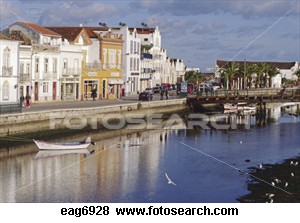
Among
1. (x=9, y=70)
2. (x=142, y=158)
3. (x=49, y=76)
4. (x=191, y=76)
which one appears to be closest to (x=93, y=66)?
(x=49, y=76)

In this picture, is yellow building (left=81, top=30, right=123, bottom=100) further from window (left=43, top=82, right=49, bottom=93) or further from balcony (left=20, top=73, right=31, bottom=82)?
balcony (left=20, top=73, right=31, bottom=82)

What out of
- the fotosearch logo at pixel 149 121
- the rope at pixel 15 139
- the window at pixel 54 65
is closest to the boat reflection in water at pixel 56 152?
the rope at pixel 15 139

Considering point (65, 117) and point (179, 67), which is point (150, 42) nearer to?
point (179, 67)

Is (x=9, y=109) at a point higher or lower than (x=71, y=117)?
higher

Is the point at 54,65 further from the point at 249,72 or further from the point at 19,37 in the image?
the point at 249,72

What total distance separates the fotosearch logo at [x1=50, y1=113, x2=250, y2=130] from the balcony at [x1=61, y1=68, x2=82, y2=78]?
7161 millimetres

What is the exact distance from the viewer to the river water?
3098cm

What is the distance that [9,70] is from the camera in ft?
180

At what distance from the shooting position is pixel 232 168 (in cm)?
3894

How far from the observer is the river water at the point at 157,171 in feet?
102

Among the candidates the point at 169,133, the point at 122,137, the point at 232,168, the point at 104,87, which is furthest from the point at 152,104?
the point at 232,168

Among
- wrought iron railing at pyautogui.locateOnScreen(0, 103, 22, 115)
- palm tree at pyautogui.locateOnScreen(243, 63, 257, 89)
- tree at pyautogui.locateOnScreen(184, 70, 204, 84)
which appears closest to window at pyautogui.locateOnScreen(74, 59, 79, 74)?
wrought iron railing at pyautogui.locateOnScreen(0, 103, 22, 115)

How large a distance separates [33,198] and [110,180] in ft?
17.3

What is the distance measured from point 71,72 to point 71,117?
48.3 ft
